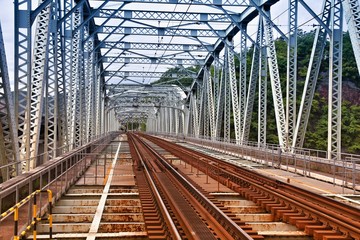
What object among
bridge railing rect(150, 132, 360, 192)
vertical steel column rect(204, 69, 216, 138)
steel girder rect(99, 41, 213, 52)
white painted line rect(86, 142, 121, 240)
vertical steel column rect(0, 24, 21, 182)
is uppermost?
steel girder rect(99, 41, 213, 52)

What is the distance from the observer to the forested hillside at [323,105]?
49.7 m

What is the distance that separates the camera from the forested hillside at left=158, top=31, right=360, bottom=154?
49.7 metres

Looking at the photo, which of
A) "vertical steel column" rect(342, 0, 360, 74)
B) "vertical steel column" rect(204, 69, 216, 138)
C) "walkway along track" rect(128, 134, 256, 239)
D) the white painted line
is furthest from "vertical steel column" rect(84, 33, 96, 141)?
"vertical steel column" rect(342, 0, 360, 74)

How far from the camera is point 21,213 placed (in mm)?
8469

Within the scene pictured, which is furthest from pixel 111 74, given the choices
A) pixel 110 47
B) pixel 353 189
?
pixel 353 189

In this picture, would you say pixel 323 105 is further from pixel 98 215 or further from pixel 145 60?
pixel 98 215

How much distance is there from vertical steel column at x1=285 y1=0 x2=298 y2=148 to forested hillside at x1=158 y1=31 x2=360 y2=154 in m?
23.2

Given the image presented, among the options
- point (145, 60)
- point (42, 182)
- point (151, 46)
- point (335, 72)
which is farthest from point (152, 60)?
point (42, 182)

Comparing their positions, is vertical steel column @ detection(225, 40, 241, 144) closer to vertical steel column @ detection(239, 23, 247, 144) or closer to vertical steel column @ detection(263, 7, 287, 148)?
vertical steel column @ detection(239, 23, 247, 144)

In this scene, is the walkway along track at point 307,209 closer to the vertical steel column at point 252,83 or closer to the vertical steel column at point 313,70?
the vertical steel column at point 313,70

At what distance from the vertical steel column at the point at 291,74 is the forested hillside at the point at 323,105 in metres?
23.2

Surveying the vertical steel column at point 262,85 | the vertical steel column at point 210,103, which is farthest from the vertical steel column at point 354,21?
the vertical steel column at point 210,103

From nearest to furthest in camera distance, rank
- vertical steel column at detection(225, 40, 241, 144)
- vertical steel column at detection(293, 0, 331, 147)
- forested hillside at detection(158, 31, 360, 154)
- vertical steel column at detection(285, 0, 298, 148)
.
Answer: vertical steel column at detection(293, 0, 331, 147) < vertical steel column at detection(285, 0, 298, 148) < vertical steel column at detection(225, 40, 241, 144) < forested hillside at detection(158, 31, 360, 154)

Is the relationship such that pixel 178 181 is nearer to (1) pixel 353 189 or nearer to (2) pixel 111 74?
(1) pixel 353 189
